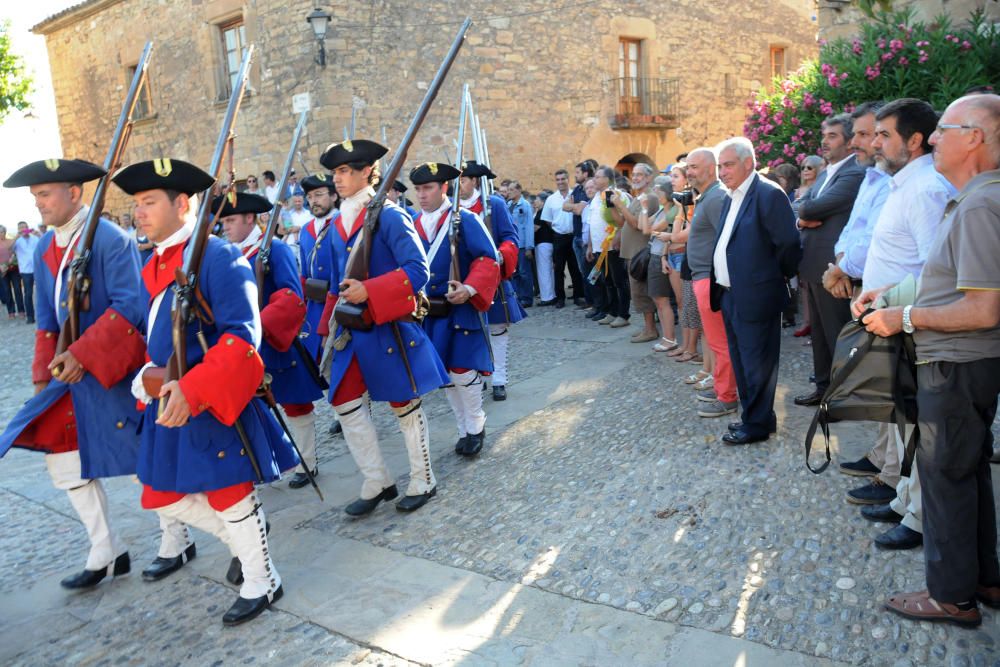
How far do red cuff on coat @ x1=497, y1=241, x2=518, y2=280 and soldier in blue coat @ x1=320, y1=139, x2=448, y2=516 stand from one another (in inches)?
85.7

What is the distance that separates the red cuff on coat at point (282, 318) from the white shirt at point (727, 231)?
2.54m

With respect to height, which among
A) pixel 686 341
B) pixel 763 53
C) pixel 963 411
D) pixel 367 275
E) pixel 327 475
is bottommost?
pixel 327 475

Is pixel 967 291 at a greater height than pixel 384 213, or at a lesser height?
lesser

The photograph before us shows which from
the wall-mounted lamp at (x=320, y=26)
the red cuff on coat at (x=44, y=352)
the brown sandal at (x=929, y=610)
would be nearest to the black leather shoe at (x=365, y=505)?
the red cuff on coat at (x=44, y=352)

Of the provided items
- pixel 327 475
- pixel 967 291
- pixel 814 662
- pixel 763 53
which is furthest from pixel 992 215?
pixel 763 53

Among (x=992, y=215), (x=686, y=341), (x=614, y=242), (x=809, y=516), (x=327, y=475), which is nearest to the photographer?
(x=992, y=215)

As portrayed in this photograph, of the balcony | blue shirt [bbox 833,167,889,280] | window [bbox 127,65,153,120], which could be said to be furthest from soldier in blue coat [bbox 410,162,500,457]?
window [bbox 127,65,153,120]

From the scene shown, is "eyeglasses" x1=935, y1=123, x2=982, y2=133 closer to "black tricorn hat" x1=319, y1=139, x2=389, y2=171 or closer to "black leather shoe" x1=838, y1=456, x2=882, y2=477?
→ "black leather shoe" x1=838, y1=456, x2=882, y2=477

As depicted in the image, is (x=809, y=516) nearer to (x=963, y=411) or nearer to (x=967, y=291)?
(x=963, y=411)

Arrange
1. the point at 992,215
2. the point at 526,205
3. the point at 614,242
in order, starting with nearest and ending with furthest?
the point at 992,215 < the point at 614,242 < the point at 526,205

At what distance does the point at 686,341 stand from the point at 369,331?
151 inches

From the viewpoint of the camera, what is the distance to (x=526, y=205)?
12.2m

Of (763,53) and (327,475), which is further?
(763,53)

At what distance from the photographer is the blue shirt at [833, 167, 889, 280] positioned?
4.07 meters
